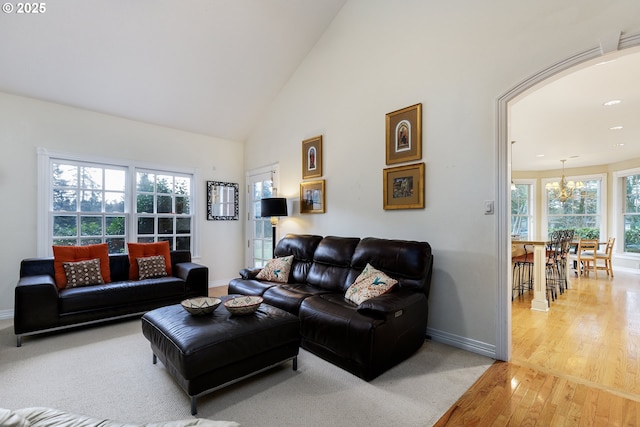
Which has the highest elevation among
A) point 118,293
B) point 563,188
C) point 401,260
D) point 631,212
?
point 563,188

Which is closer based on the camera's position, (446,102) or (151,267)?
(446,102)

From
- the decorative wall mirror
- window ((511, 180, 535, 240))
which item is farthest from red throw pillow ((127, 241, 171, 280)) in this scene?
window ((511, 180, 535, 240))

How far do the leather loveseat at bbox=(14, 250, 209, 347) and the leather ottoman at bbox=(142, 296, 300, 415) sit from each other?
1.31 meters

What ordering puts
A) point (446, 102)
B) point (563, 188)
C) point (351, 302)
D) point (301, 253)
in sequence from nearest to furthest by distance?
1. point (351, 302)
2. point (446, 102)
3. point (301, 253)
4. point (563, 188)

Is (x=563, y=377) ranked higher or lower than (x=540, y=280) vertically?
lower

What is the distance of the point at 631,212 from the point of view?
6.93m

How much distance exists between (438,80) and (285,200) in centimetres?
260

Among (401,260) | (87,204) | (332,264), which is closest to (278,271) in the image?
(332,264)

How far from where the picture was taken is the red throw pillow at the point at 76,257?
3359 millimetres

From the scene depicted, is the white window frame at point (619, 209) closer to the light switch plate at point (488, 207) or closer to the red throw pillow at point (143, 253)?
the light switch plate at point (488, 207)

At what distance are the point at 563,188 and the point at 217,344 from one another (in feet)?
30.0

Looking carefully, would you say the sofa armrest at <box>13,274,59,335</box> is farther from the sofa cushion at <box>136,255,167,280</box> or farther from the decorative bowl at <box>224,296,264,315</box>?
the decorative bowl at <box>224,296,264,315</box>

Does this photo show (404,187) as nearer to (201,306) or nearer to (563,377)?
(563,377)

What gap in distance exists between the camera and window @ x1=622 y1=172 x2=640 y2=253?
6.84 m
